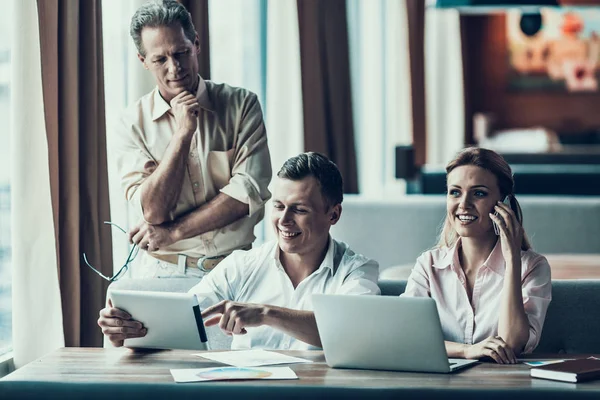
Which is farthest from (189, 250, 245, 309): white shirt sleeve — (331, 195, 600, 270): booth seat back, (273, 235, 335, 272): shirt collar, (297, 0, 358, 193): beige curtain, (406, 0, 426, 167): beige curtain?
(406, 0, 426, 167): beige curtain

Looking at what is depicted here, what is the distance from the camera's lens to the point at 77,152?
11.3ft

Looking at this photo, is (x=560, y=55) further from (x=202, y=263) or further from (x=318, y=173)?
(x=318, y=173)

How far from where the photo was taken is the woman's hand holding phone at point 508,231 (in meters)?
2.55

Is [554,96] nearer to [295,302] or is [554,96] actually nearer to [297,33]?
[297,33]

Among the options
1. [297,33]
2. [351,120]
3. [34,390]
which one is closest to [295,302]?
[34,390]

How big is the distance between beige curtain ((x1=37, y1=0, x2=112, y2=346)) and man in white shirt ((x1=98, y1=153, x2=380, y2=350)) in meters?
0.76

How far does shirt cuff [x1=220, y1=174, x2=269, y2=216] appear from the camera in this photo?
3.12 metres

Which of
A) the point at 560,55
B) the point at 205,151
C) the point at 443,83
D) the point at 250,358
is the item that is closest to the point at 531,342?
the point at 250,358

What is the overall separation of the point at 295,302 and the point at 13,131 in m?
1.18

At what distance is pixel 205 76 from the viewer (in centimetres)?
430

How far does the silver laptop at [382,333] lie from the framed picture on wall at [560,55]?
11.1 m

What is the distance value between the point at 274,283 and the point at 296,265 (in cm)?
9

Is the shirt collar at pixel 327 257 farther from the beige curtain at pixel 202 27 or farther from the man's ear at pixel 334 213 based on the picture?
A: the beige curtain at pixel 202 27

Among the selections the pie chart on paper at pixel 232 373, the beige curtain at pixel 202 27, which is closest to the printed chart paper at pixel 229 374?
the pie chart on paper at pixel 232 373
